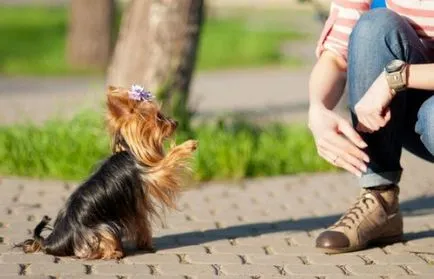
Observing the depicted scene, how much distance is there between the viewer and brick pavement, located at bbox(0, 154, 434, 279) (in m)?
5.65

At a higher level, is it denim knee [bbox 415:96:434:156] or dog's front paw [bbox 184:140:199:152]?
denim knee [bbox 415:96:434:156]

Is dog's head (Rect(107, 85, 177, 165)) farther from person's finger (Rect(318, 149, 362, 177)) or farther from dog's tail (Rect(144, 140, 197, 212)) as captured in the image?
person's finger (Rect(318, 149, 362, 177))

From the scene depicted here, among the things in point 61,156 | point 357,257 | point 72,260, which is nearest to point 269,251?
point 357,257

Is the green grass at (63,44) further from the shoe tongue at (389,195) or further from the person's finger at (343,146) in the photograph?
the person's finger at (343,146)

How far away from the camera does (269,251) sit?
20.2ft

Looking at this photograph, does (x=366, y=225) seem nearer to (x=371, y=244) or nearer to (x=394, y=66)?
(x=371, y=244)

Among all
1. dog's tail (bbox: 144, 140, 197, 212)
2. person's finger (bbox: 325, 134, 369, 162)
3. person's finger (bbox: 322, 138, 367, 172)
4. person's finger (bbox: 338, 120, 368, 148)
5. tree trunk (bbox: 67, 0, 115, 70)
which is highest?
person's finger (bbox: 338, 120, 368, 148)

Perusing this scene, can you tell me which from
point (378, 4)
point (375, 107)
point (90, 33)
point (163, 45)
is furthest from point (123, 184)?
point (90, 33)

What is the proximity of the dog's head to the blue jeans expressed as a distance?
0.91 metres

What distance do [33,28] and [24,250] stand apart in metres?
20.0

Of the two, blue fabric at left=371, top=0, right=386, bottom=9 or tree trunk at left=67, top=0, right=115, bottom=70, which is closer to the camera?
blue fabric at left=371, top=0, right=386, bottom=9

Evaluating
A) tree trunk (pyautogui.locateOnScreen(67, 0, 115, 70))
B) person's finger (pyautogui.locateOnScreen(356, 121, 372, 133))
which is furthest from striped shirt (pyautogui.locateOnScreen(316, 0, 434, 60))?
tree trunk (pyautogui.locateOnScreen(67, 0, 115, 70))

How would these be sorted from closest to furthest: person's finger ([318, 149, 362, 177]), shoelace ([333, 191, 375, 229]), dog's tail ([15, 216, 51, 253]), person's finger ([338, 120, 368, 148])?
person's finger ([338, 120, 368, 148])
person's finger ([318, 149, 362, 177])
dog's tail ([15, 216, 51, 253])
shoelace ([333, 191, 375, 229])

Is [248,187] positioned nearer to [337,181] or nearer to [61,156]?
[337,181]
